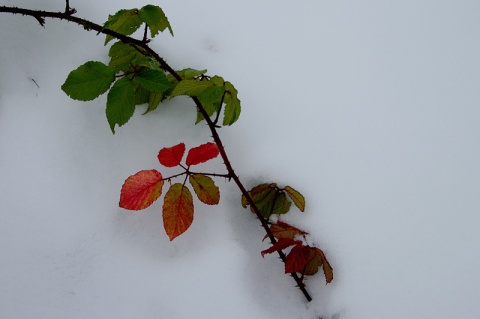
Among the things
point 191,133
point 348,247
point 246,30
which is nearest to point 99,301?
point 191,133

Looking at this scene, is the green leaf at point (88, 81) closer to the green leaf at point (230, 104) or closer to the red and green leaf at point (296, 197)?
the green leaf at point (230, 104)

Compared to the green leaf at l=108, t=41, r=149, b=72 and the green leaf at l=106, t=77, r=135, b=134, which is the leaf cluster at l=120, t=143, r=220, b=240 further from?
the green leaf at l=108, t=41, r=149, b=72

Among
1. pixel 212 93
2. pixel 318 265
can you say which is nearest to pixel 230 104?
pixel 212 93

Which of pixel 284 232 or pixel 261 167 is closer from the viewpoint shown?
pixel 284 232

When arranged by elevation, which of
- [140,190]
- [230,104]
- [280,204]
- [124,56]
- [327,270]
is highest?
[124,56]

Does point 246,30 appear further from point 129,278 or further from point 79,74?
point 129,278

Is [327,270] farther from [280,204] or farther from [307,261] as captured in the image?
[280,204]
